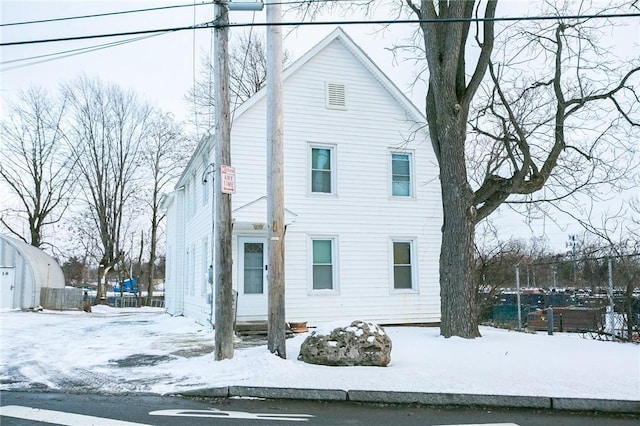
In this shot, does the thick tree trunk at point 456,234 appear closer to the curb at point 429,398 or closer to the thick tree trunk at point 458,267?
the thick tree trunk at point 458,267

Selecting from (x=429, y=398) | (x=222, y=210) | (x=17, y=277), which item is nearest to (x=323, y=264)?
(x=222, y=210)

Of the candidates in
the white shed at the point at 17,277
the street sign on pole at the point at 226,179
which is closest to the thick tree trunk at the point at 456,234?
the street sign on pole at the point at 226,179

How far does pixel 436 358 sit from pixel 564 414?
257 centimetres

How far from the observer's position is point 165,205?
85.5 ft

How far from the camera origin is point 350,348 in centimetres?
773

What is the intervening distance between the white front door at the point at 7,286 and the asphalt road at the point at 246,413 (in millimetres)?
21187

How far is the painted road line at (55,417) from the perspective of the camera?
207 inches

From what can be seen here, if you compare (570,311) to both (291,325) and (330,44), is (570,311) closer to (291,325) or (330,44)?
(291,325)

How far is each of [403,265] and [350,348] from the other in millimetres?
8381

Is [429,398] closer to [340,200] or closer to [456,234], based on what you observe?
[456,234]

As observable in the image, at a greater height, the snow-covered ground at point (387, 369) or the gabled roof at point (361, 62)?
the gabled roof at point (361, 62)

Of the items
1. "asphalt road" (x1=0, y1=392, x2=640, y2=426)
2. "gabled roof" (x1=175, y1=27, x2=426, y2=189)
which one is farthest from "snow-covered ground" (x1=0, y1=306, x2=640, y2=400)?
"gabled roof" (x1=175, y1=27, x2=426, y2=189)

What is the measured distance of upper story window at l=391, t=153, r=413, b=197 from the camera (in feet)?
52.8

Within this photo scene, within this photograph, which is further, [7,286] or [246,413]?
[7,286]
